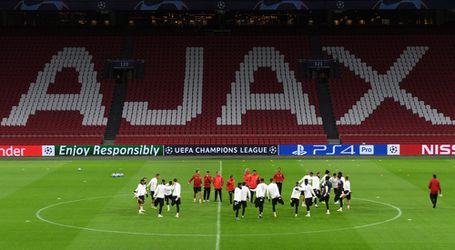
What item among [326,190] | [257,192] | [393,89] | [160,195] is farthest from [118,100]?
[257,192]

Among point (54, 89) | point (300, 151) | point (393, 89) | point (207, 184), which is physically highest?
point (393, 89)

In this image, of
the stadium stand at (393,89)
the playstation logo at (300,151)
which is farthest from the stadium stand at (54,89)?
the stadium stand at (393,89)

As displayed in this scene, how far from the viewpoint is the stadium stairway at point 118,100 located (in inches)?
2554

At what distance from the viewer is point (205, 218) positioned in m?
32.4

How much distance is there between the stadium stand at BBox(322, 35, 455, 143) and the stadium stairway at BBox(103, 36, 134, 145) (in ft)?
64.0

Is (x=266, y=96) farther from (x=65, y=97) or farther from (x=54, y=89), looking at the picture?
(x=54, y=89)

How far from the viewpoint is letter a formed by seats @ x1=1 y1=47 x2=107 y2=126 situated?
66.7 m

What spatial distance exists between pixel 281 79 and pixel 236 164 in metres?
18.8

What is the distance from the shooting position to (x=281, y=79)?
71938mm

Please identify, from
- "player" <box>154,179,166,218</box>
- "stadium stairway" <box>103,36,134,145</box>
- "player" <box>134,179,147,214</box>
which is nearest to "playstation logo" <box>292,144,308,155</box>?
"stadium stairway" <box>103,36,134,145</box>

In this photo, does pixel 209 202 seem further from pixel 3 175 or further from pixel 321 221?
pixel 3 175

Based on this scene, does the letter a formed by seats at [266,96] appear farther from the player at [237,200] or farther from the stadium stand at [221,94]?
the player at [237,200]

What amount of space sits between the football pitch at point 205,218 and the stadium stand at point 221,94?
14395 millimetres

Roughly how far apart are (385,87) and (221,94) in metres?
15.4
